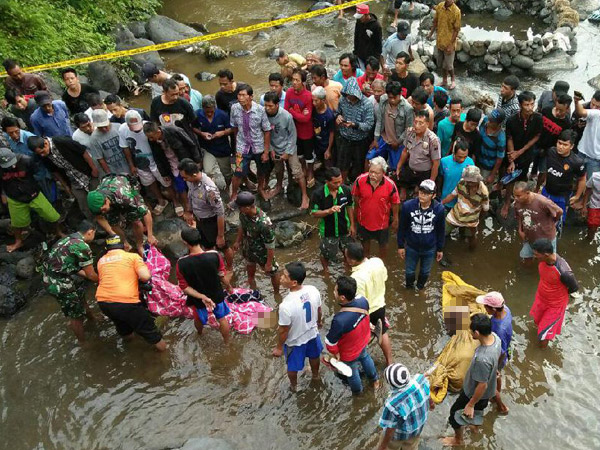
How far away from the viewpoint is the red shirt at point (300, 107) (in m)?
7.68

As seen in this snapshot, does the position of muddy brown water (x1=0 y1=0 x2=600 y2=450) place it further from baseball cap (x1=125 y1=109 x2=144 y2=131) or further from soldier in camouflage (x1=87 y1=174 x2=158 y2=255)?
baseball cap (x1=125 y1=109 x2=144 y2=131)

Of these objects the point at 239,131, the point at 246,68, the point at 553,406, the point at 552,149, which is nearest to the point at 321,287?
the point at 239,131

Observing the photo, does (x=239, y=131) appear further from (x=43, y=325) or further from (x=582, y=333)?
(x=582, y=333)

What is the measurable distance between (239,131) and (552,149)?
4356 millimetres

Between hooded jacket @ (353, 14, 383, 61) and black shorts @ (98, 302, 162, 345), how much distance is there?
6.71 meters

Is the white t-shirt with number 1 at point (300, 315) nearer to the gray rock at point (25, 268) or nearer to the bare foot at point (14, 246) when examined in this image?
the gray rock at point (25, 268)

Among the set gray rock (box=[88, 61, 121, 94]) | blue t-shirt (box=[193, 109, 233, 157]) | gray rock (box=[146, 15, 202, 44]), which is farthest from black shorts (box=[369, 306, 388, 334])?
gray rock (box=[146, 15, 202, 44])

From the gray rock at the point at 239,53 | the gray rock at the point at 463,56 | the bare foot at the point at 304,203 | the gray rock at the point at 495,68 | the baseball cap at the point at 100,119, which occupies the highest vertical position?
the baseball cap at the point at 100,119

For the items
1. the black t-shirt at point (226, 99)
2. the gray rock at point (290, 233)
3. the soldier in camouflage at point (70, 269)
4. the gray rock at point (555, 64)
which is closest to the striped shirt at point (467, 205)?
the gray rock at point (290, 233)

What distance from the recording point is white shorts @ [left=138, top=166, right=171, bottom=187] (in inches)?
305

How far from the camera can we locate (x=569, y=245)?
7.54m

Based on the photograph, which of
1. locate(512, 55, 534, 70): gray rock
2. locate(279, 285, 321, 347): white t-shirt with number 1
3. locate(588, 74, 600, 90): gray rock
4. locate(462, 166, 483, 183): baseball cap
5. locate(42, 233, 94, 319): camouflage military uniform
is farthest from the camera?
locate(512, 55, 534, 70): gray rock

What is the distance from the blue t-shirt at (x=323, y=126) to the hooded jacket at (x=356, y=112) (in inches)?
6.7

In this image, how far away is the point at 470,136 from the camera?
23.9 feet
